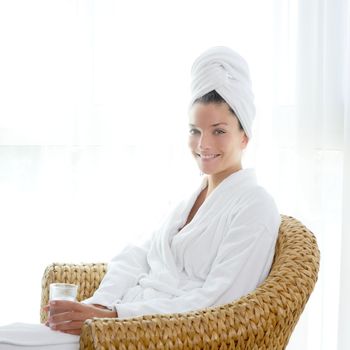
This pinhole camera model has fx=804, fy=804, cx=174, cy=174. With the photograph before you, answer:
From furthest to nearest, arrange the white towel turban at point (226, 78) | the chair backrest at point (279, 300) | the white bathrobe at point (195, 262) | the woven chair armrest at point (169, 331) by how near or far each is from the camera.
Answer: the white towel turban at point (226, 78) < the white bathrobe at point (195, 262) < the chair backrest at point (279, 300) < the woven chair armrest at point (169, 331)

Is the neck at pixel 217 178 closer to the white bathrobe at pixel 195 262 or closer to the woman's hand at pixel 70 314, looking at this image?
the white bathrobe at pixel 195 262

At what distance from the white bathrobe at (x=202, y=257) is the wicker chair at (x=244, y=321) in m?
0.08

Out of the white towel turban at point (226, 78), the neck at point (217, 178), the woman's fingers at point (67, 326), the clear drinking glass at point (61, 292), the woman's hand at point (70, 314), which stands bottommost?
the woman's fingers at point (67, 326)

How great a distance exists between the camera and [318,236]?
8.92 ft

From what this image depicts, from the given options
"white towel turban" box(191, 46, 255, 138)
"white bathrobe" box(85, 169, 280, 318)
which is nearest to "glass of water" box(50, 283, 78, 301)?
"white bathrobe" box(85, 169, 280, 318)

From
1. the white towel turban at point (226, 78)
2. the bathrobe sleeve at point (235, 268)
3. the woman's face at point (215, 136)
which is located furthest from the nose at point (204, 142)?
the bathrobe sleeve at point (235, 268)

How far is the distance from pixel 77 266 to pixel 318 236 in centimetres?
86

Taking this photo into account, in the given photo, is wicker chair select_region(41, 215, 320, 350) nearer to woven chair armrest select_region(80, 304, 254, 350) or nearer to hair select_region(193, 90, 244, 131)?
woven chair armrest select_region(80, 304, 254, 350)

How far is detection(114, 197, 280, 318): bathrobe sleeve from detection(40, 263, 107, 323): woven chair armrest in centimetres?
34

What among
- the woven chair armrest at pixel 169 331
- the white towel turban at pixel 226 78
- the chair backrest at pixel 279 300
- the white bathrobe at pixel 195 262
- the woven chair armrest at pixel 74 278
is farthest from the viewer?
the woven chair armrest at pixel 74 278

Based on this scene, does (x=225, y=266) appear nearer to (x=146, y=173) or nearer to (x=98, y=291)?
(x=98, y=291)

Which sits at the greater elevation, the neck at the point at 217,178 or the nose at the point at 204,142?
the nose at the point at 204,142

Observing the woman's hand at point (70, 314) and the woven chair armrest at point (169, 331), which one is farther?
the woman's hand at point (70, 314)

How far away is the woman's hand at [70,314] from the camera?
1.87 metres
